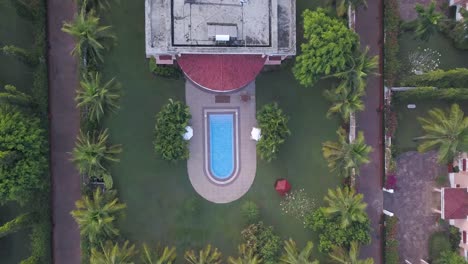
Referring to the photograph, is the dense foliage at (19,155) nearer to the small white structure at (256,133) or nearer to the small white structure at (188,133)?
the small white structure at (188,133)

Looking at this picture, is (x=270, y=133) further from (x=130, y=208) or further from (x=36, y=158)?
(x=36, y=158)

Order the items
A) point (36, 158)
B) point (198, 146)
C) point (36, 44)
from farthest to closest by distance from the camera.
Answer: point (198, 146) < point (36, 44) < point (36, 158)

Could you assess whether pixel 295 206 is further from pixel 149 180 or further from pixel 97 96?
pixel 97 96

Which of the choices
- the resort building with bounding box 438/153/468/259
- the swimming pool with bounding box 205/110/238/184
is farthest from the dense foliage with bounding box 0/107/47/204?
the resort building with bounding box 438/153/468/259

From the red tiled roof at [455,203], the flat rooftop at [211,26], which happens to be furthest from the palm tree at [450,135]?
the flat rooftop at [211,26]

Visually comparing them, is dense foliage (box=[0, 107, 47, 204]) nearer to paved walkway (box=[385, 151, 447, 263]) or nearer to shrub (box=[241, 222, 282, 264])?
shrub (box=[241, 222, 282, 264])

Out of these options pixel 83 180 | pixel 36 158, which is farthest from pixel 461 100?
pixel 36 158
